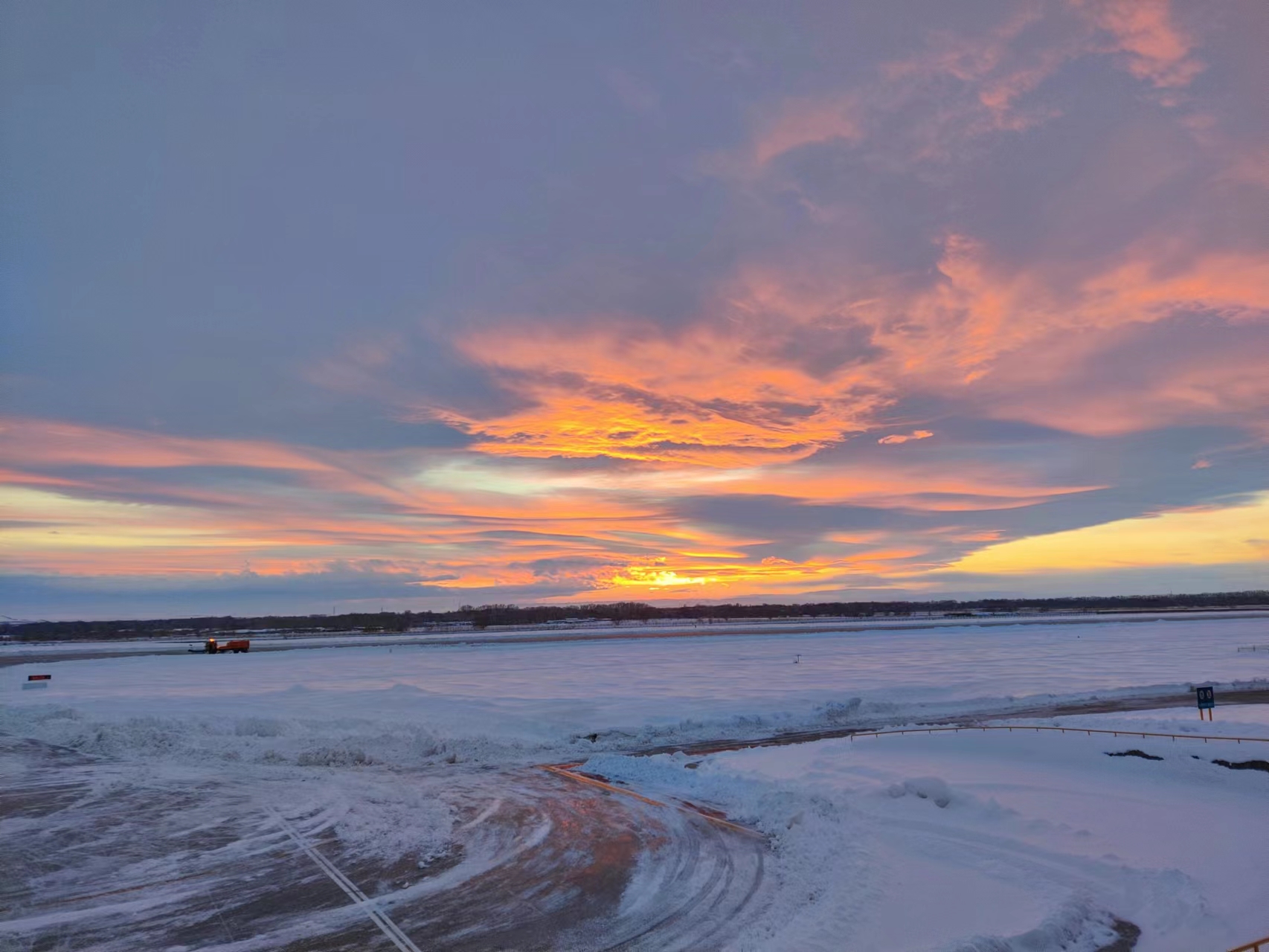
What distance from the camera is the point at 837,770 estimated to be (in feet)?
68.3

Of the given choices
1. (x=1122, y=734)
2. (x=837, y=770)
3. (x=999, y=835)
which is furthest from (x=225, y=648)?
(x=999, y=835)

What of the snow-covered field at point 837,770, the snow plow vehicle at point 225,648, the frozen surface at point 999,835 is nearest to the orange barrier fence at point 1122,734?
the frozen surface at point 999,835

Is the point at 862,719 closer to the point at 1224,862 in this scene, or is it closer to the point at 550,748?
the point at 550,748

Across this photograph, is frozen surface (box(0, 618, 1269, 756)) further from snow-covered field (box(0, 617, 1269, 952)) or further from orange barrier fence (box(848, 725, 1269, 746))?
orange barrier fence (box(848, 725, 1269, 746))

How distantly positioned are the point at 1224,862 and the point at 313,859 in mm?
15941

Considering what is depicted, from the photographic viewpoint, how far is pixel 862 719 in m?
33.6

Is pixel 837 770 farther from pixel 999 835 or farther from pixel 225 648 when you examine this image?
pixel 225 648

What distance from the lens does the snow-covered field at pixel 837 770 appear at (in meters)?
11.4

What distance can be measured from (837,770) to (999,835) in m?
6.43

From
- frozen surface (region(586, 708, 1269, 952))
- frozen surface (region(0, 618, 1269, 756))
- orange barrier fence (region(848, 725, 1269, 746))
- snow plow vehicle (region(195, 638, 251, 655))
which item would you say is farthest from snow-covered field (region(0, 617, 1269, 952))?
snow plow vehicle (region(195, 638, 251, 655))

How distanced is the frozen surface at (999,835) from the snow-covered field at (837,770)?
6 cm

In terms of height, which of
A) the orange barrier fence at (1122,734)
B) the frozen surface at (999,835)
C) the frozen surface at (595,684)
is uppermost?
the orange barrier fence at (1122,734)

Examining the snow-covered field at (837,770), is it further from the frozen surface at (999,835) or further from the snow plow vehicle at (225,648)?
the snow plow vehicle at (225,648)

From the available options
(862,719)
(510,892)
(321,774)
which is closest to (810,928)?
(510,892)
